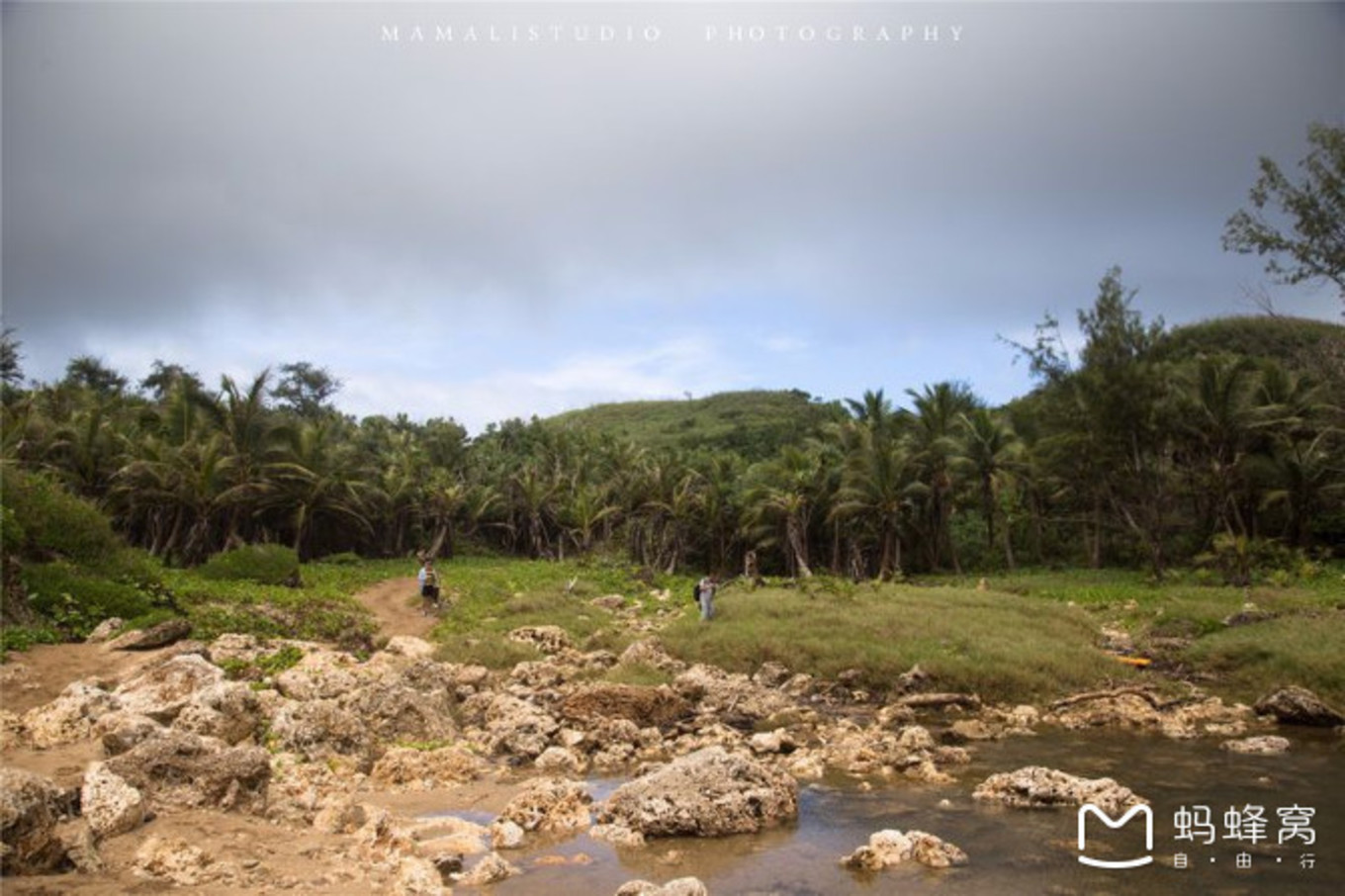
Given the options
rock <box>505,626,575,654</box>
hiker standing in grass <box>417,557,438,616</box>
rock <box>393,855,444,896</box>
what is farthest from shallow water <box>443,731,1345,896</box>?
hiker standing in grass <box>417,557,438,616</box>

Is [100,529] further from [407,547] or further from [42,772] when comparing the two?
[407,547]

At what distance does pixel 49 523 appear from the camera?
1906 cm

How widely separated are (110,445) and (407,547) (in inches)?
689

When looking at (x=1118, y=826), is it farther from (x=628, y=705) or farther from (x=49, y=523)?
(x=49, y=523)

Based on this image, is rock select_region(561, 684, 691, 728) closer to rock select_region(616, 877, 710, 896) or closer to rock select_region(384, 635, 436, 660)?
rock select_region(384, 635, 436, 660)

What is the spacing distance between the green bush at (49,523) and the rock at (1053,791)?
18112 millimetres

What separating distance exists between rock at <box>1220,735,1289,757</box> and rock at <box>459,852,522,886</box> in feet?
34.0

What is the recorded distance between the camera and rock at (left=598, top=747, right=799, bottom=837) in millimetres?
9188

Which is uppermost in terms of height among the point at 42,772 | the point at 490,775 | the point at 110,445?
the point at 110,445

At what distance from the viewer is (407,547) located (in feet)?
162

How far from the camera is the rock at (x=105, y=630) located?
16.6m

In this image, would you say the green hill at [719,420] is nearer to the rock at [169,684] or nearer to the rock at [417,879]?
the rock at [169,684]

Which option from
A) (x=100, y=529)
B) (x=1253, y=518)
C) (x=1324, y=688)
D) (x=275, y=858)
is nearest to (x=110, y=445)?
(x=100, y=529)

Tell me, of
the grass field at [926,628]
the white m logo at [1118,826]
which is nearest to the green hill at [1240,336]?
the grass field at [926,628]
